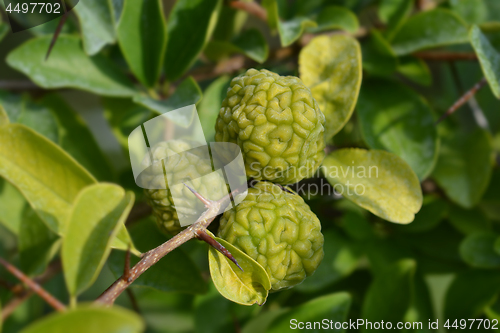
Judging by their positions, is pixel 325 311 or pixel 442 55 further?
pixel 442 55

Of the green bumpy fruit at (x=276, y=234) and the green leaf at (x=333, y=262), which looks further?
the green leaf at (x=333, y=262)

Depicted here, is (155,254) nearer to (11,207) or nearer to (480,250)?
(11,207)

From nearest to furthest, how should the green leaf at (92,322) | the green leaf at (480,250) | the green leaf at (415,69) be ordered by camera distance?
the green leaf at (92,322)
the green leaf at (480,250)
the green leaf at (415,69)

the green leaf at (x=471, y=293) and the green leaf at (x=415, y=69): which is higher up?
the green leaf at (x=415, y=69)

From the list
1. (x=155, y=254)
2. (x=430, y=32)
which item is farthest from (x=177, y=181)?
(x=430, y=32)

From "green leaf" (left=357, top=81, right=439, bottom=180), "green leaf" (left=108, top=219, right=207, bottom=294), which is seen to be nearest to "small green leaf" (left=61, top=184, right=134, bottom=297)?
"green leaf" (left=108, top=219, right=207, bottom=294)

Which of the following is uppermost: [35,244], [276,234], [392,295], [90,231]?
[90,231]

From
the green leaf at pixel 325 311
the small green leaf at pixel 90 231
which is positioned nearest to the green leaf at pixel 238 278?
the small green leaf at pixel 90 231

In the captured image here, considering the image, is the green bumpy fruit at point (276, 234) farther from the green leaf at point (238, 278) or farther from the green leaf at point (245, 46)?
the green leaf at point (245, 46)
